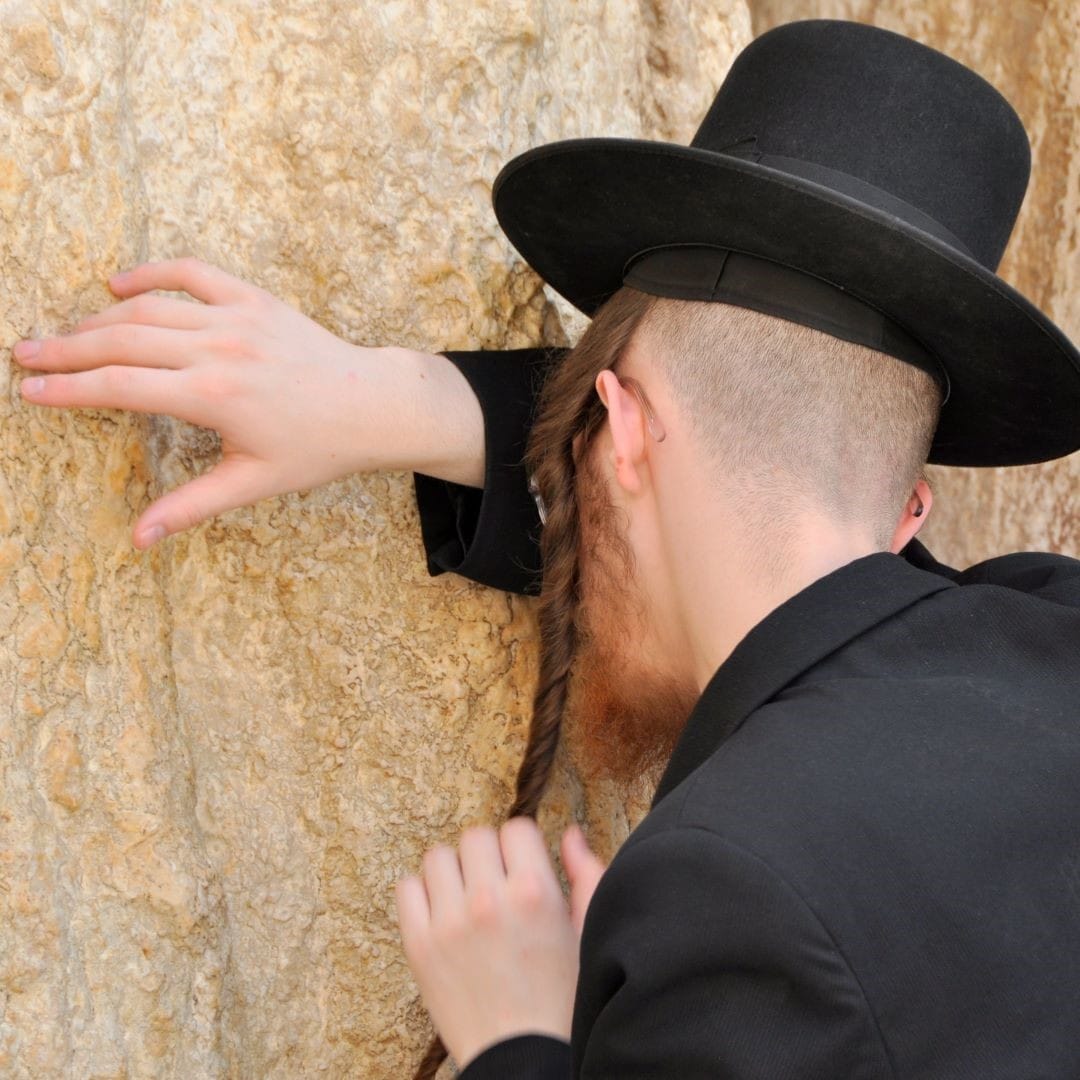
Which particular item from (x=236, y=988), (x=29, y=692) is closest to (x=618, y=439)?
(x=29, y=692)

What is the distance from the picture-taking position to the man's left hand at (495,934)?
1561 mm

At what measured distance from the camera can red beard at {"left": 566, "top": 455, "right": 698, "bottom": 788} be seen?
1783mm

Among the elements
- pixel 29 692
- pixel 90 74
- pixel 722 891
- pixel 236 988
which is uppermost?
pixel 90 74

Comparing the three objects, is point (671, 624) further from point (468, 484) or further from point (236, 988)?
point (236, 988)

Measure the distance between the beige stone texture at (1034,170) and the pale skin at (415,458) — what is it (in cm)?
159

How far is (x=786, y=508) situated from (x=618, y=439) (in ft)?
0.77

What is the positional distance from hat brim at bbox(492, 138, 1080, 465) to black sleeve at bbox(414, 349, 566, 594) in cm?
16

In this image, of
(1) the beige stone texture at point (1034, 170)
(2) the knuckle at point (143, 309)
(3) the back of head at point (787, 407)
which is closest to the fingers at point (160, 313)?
(2) the knuckle at point (143, 309)

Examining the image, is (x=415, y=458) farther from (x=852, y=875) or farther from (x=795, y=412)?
(x=852, y=875)

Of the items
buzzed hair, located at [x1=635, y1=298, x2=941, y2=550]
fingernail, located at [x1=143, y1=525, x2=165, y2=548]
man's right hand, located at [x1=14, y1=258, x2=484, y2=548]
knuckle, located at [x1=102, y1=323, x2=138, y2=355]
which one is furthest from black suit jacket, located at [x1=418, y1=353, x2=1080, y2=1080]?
knuckle, located at [x1=102, y1=323, x2=138, y2=355]

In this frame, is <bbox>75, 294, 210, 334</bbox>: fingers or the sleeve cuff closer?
the sleeve cuff

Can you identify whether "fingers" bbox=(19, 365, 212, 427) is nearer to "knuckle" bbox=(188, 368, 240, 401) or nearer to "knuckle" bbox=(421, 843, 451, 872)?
"knuckle" bbox=(188, 368, 240, 401)

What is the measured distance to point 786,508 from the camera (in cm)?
154

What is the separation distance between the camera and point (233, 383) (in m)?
1.59
